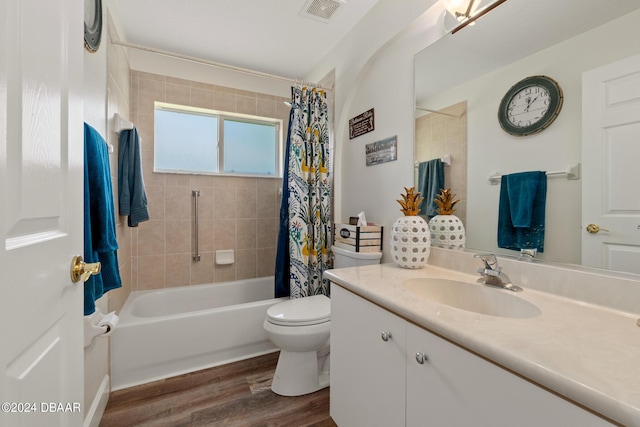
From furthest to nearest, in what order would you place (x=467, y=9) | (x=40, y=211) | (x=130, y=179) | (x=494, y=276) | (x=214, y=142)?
(x=214, y=142) < (x=130, y=179) < (x=467, y=9) < (x=494, y=276) < (x=40, y=211)

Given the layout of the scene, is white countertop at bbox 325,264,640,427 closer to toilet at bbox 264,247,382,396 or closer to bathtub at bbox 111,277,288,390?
toilet at bbox 264,247,382,396

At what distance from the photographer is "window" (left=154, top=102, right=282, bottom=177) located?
259 centimetres

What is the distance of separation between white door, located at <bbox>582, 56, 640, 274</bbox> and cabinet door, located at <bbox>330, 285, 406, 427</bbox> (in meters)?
0.72

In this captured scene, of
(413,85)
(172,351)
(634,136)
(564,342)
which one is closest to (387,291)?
(564,342)

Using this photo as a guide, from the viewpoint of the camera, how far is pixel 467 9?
128 cm

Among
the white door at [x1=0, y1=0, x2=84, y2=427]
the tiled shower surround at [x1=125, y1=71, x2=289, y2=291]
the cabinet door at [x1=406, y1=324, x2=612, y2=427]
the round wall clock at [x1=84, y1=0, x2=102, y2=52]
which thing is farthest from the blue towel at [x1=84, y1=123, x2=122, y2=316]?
the tiled shower surround at [x1=125, y1=71, x2=289, y2=291]

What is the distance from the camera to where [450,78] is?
140cm

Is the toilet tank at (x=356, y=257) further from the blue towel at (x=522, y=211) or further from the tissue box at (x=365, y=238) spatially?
the blue towel at (x=522, y=211)

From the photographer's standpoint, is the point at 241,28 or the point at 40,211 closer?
the point at 40,211

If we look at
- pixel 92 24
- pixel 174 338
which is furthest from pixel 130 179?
pixel 174 338

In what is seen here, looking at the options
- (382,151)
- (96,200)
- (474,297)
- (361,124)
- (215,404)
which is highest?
(361,124)

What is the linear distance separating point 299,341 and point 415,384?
2.99 ft

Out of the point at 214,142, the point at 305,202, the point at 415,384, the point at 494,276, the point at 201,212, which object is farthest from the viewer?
the point at 214,142

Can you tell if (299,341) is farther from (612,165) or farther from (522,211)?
(612,165)
